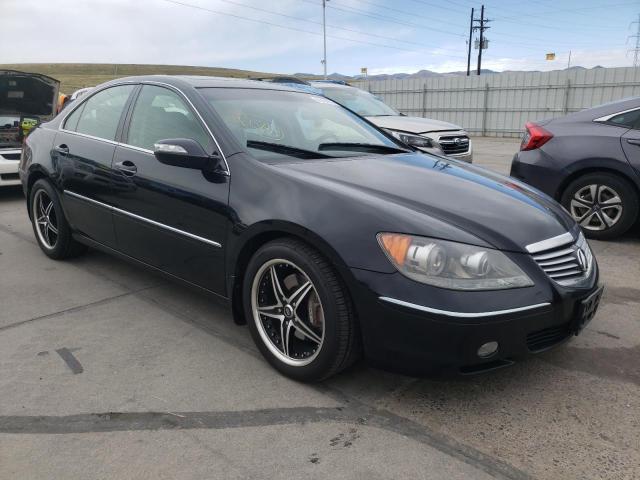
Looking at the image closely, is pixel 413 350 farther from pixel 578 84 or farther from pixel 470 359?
pixel 578 84

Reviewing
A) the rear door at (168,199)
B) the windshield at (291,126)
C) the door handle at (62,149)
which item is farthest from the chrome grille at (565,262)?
the door handle at (62,149)

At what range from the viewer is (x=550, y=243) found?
102 inches

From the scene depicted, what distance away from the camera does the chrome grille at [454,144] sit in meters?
8.26

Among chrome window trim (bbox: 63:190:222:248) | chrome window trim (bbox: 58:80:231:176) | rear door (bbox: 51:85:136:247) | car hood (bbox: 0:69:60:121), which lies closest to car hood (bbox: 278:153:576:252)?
chrome window trim (bbox: 58:80:231:176)

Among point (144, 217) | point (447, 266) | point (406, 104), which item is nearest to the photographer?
point (447, 266)

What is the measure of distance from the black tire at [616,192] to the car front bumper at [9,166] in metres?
6.90

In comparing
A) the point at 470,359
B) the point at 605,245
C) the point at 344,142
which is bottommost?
the point at 605,245

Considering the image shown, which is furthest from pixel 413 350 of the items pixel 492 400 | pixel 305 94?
pixel 305 94

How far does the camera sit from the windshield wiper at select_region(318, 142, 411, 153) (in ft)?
11.2

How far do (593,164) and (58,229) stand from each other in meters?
5.00

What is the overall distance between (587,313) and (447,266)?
873 mm

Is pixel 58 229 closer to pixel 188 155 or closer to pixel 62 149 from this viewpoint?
pixel 62 149

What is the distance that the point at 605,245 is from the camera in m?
5.28

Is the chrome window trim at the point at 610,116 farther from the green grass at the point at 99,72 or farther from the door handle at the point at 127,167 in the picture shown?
the green grass at the point at 99,72
